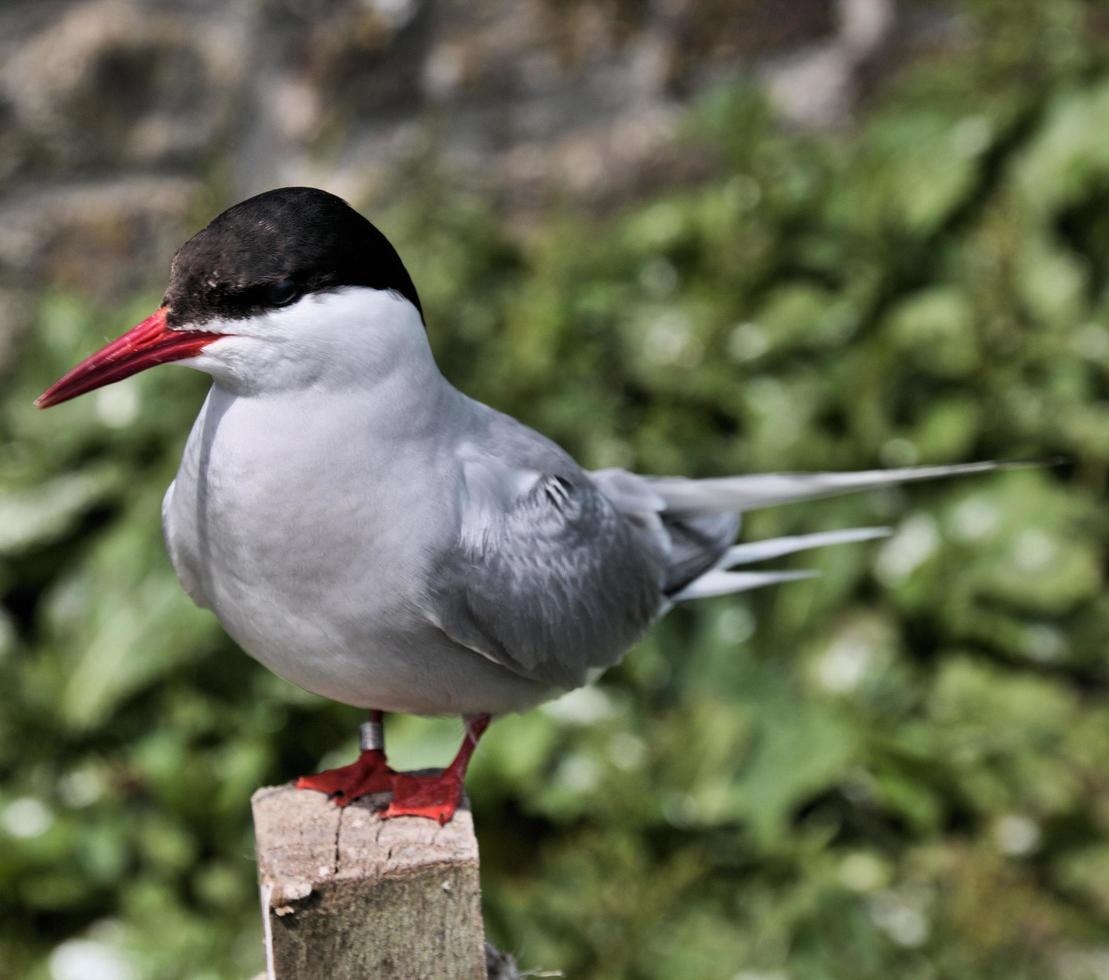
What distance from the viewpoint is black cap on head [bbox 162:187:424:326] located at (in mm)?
1521

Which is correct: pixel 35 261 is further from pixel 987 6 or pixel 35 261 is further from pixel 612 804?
pixel 987 6

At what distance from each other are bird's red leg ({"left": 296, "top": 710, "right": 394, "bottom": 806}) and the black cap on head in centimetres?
62

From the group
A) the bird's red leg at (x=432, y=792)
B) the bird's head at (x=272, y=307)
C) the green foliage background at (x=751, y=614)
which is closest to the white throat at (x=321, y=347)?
the bird's head at (x=272, y=307)

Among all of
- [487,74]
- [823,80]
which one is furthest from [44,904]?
[823,80]

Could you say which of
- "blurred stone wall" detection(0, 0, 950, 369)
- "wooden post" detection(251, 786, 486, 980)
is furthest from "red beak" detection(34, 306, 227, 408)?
"blurred stone wall" detection(0, 0, 950, 369)

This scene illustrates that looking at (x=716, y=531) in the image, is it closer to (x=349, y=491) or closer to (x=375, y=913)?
(x=349, y=491)

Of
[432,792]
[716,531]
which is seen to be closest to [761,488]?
[716,531]

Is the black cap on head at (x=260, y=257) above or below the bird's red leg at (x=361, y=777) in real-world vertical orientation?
above

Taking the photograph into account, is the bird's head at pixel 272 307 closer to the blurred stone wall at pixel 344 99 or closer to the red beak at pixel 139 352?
the red beak at pixel 139 352

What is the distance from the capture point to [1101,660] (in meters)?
4.00

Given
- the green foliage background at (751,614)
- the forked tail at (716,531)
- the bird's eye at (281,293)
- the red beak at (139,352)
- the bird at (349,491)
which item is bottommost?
the green foliage background at (751,614)

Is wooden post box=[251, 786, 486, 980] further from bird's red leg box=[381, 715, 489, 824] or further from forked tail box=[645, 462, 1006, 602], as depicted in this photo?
forked tail box=[645, 462, 1006, 602]

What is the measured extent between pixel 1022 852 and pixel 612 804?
→ 1.11 meters

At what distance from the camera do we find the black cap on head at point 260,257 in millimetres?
1521
